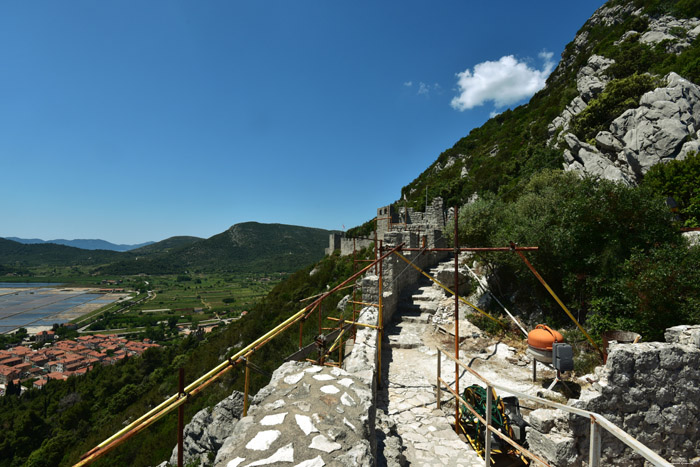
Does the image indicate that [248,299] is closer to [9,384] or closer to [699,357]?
[9,384]

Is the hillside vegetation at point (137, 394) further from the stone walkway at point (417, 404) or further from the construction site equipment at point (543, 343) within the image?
the construction site equipment at point (543, 343)

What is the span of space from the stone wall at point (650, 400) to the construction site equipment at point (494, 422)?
45 cm

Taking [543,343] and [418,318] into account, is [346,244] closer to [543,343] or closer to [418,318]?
[418,318]

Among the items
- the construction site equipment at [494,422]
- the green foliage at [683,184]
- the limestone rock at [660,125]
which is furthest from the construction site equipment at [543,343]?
the limestone rock at [660,125]

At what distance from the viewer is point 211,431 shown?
7781 millimetres

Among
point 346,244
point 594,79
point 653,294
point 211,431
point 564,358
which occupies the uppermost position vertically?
point 594,79

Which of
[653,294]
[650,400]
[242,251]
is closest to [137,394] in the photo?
[650,400]

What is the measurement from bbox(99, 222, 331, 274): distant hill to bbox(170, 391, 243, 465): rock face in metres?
134

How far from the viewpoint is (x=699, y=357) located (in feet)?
17.0

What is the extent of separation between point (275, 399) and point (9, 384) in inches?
2032

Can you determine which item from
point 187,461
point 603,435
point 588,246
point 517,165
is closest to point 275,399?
point 603,435

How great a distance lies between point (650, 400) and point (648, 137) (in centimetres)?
1802

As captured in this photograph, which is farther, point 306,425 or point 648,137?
point 648,137

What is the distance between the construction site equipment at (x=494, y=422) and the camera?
5090 mm
